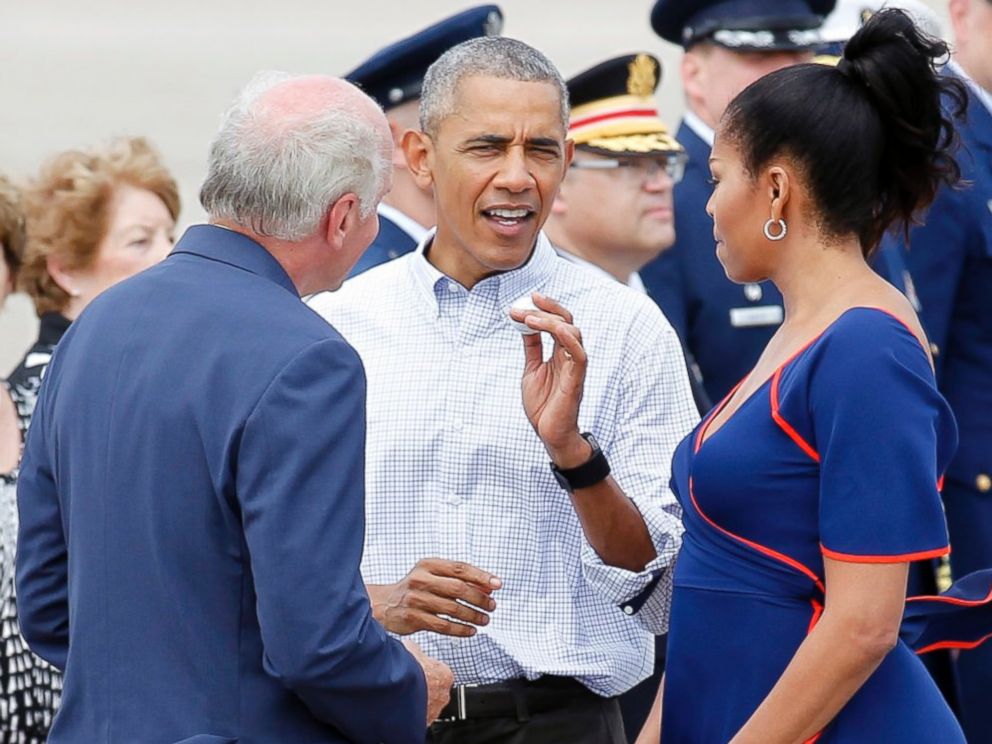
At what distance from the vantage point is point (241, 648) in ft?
8.18

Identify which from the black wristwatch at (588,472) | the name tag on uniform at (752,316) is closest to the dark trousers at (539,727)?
the black wristwatch at (588,472)

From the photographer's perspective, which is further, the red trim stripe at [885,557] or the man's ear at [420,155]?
the man's ear at [420,155]

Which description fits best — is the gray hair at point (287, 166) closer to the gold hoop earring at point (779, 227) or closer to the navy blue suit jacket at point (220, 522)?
the navy blue suit jacket at point (220, 522)

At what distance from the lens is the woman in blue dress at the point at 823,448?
2.54 meters

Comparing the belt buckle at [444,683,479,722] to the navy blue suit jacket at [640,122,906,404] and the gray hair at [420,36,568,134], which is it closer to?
the gray hair at [420,36,568,134]

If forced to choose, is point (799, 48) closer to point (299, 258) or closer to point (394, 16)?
point (299, 258)

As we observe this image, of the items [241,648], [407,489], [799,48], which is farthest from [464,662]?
[799,48]

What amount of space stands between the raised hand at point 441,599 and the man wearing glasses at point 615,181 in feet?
5.43

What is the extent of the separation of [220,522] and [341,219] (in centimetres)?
46

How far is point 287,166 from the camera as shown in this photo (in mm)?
2605

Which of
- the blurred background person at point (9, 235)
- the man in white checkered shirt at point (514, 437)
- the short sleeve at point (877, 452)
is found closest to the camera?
the short sleeve at point (877, 452)

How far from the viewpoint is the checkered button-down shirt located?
10.4 feet

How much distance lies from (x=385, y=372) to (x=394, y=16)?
33.1 feet

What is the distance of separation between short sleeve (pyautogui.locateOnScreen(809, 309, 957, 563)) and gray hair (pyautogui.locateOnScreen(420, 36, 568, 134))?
0.95m
